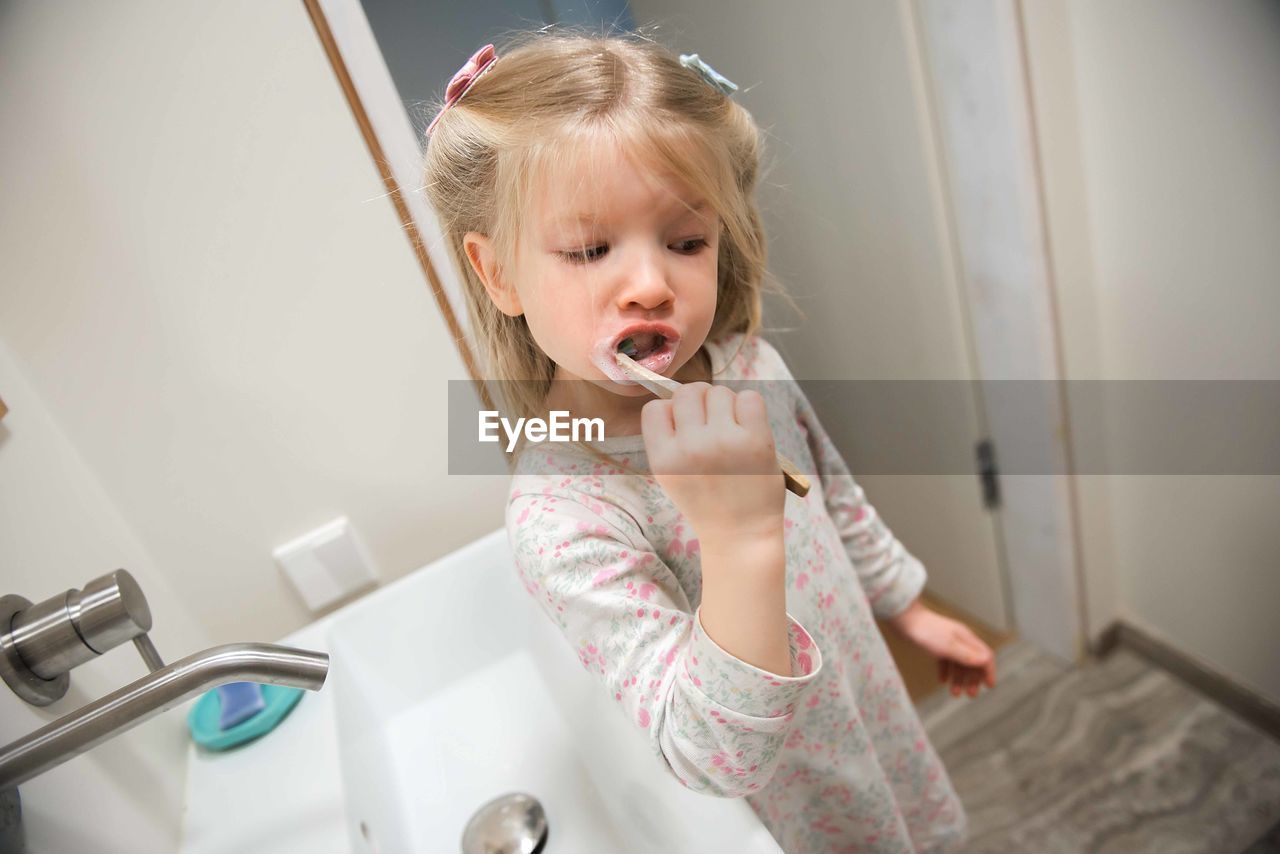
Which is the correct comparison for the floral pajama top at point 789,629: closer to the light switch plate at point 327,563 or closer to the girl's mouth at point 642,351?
the girl's mouth at point 642,351

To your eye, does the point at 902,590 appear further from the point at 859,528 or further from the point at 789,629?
the point at 789,629

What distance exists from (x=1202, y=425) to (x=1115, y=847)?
21.2 inches

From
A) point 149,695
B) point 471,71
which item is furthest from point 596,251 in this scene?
point 149,695

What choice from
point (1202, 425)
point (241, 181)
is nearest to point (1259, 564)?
point (1202, 425)

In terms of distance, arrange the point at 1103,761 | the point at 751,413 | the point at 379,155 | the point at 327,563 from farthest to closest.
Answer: the point at 1103,761, the point at 327,563, the point at 379,155, the point at 751,413

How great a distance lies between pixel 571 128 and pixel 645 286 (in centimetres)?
9

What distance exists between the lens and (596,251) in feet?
1.12

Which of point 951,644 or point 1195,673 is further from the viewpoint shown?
point 1195,673

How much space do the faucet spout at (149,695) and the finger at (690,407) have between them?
21cm

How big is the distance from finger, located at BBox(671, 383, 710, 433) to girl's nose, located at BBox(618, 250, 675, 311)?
4 centimetres

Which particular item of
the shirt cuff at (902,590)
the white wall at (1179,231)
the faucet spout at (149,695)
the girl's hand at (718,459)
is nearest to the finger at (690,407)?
the girl's hand at (718,459)

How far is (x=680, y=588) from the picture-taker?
0.46 meters

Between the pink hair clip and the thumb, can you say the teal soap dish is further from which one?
the thumb

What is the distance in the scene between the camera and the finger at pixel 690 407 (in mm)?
321
